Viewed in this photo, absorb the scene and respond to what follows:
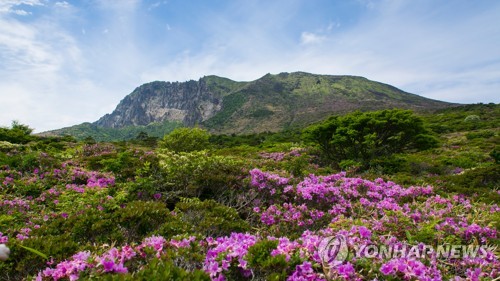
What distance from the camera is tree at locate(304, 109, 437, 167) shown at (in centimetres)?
1274

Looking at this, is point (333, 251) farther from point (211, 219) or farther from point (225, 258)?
point (211, 219)

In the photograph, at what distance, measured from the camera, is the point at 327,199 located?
19.9 ft

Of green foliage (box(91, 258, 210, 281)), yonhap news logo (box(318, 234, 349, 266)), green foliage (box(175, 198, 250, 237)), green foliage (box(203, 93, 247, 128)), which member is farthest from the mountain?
green foliage (box(91, 258, 210, 281))

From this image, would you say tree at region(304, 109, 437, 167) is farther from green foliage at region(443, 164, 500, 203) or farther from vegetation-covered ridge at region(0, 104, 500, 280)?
green foliage at region(443, 164, 500, 203)

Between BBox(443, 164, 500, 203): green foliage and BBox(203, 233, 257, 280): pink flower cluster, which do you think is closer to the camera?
BBox(203, 233, 257, 280): pink flower cluster

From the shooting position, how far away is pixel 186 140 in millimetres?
19266

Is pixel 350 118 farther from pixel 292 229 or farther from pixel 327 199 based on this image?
pixel 292 229

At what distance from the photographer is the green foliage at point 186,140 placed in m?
19.2

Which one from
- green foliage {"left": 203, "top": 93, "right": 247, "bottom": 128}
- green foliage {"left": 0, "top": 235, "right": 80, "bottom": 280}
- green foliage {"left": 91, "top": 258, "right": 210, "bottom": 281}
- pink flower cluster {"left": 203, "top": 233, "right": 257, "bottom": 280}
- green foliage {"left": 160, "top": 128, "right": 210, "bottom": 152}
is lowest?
green foliage {"left": 0, "top": 235, "right": 80, "bottom": 280}

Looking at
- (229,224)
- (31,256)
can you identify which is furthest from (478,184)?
(31,256)

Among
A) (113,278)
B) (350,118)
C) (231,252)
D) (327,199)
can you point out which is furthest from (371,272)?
(350,118)

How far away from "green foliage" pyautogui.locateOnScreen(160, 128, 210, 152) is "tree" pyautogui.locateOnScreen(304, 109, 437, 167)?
829 cm

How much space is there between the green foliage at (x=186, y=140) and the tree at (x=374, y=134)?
27.2 ft

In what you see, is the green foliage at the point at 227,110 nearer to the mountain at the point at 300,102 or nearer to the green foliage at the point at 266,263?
the mountain at the point at 300,102
